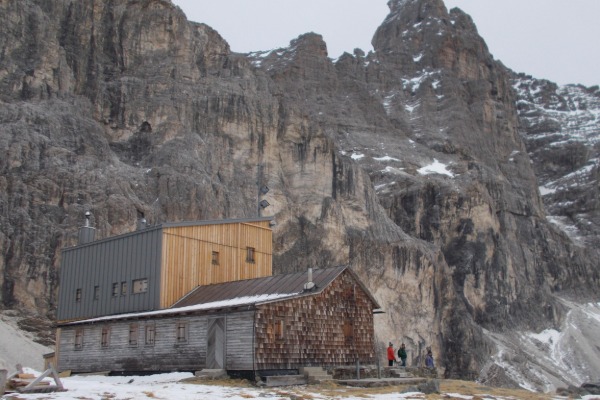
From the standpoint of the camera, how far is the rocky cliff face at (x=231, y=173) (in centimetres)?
5988

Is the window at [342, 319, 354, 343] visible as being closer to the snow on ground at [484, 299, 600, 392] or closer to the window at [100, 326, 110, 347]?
the window at [100, 326, 110, 347]

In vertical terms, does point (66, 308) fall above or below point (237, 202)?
below

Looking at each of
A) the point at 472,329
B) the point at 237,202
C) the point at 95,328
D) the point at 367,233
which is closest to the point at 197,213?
the point at 237,202

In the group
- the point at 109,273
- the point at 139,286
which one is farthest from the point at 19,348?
the point at 139,286

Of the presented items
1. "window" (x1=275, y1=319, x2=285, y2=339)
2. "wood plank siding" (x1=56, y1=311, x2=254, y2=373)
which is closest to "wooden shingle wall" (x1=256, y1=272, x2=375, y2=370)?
"window" (x1=275, y1=319, x2=285, y2=339)

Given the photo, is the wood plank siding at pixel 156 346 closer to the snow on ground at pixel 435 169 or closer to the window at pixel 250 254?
the window at pixel 250 254

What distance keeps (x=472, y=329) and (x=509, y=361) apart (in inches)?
239

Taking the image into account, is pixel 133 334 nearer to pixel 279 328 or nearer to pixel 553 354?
pixel 279 328

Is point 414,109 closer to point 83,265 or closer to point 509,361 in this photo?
point 509,361

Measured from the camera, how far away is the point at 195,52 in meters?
86.9

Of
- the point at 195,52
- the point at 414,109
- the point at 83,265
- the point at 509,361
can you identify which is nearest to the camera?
the point at 83,265

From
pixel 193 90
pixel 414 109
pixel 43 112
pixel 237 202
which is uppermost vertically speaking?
pixel 414 109

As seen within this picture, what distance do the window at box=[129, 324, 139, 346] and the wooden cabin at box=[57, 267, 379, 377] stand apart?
4 cm

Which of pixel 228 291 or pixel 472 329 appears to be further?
pixel 472 329
